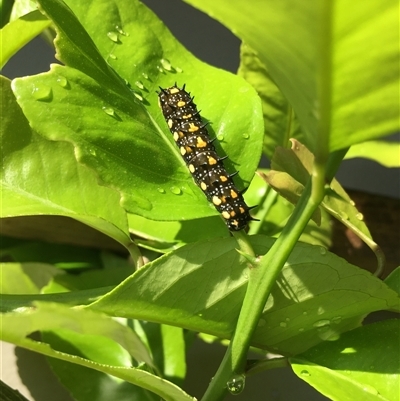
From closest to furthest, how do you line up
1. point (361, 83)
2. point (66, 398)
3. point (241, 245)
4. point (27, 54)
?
point (361, 83) < point (241, 245) < point (66, 398) < point (27, 54)

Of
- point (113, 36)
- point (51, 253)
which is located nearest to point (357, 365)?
point (113, 36)

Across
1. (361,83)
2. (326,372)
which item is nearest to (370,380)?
(326,372)

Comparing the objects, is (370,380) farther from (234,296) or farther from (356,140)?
(356,140)

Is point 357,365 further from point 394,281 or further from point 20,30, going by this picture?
point 20,30

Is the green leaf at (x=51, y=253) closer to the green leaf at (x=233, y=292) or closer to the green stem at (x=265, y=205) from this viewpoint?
the green stem at (x=265, y=205)

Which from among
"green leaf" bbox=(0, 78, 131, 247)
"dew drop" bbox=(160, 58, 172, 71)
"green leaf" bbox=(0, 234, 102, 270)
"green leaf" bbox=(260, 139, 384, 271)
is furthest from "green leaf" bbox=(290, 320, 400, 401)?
"green leaf" bbox=(0, 234, 102, 270)

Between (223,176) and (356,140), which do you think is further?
(223,176)

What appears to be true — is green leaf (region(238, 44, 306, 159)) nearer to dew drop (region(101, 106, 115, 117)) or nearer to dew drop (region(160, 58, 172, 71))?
dew drop (region(160, 58, 172, 71))

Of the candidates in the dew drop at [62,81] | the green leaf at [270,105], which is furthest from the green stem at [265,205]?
the dew drop at [62,81]
